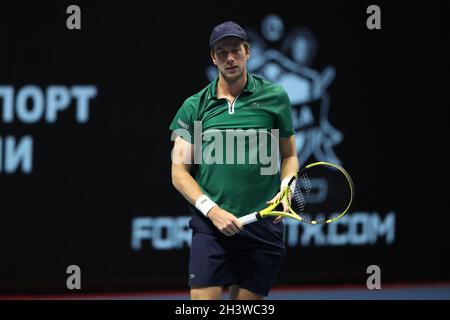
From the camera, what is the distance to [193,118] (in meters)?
3.65

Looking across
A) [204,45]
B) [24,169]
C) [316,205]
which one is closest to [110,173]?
[24,169]

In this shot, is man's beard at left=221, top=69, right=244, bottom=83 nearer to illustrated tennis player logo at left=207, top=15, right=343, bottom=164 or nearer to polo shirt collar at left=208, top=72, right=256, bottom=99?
polo shirt collar at left=208, top=72, right=256, bottom=99

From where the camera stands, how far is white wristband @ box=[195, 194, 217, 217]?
11.5 ft

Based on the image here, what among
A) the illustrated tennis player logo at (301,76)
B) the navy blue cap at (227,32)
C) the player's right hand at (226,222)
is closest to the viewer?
the player's right hand at (226,222)

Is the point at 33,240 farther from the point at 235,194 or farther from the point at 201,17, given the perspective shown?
the point at 235,194

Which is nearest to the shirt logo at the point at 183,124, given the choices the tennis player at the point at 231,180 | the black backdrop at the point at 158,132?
the tennis player at the point at 231,180

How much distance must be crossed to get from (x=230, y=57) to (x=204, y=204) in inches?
24.6

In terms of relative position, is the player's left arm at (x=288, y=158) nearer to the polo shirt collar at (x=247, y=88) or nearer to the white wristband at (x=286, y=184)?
the white wristband at (x=286, y=184)

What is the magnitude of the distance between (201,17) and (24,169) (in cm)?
152

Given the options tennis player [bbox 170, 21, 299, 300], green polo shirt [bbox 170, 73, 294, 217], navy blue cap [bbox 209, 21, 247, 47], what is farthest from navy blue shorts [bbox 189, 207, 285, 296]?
navy blue cap [bbox 209, 21, 247, 47]

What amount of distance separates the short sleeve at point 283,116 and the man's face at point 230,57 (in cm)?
21

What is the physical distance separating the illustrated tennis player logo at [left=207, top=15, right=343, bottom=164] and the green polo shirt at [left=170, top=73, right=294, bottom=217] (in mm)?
2039

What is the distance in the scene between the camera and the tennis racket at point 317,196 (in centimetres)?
357

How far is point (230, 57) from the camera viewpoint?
359 centimetres
